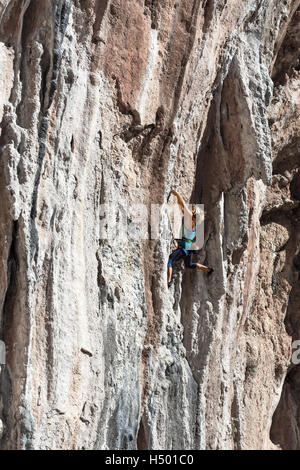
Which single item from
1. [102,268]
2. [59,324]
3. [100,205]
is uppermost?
[100,205]

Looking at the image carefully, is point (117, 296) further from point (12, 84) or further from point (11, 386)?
point (12, 84)

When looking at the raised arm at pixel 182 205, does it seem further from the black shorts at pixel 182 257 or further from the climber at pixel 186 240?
the black shorts at pixel 182 257

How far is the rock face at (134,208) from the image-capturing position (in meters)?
7.12

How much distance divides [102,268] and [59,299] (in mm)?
786

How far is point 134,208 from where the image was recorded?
28.3 feet

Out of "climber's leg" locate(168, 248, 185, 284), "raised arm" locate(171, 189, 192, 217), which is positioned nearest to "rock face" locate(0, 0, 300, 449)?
"raised arm" locate(171, 189, 192, 217)

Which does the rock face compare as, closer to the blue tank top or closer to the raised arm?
the raised arm

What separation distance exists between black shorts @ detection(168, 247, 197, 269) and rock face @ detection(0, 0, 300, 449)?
15cm

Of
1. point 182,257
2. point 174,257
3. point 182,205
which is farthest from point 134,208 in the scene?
point 182,257

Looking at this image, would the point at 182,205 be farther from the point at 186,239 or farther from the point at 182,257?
the point at 182,257

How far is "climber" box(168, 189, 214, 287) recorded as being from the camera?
9.13m

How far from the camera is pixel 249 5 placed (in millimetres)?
9633

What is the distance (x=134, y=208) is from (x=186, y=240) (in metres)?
0.82

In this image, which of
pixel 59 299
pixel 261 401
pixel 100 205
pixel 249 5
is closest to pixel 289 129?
pixel 249 5
